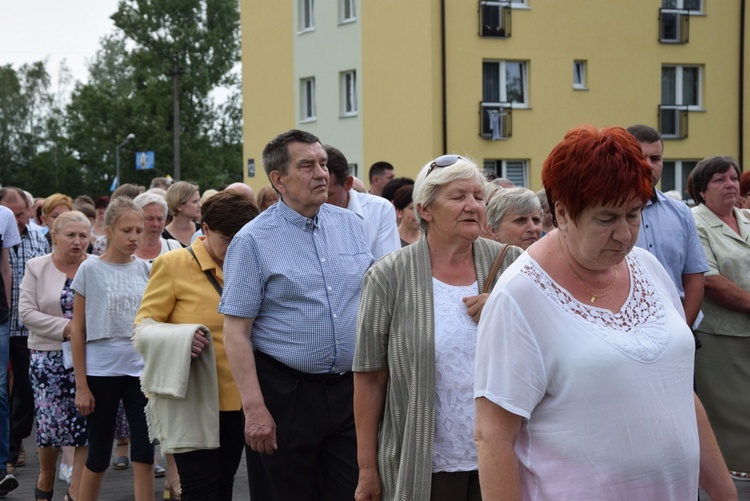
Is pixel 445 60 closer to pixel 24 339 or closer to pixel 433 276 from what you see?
pixel 24 339

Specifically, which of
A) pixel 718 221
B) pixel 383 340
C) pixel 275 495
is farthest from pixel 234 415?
pixel 718 221

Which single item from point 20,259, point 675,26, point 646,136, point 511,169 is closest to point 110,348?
point 20,259

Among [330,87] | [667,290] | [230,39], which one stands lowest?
[667,290]

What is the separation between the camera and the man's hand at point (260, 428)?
15.5 feet

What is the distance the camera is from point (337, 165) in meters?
6.83

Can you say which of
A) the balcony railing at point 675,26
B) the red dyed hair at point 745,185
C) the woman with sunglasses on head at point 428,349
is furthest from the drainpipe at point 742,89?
the woman with sunglasses on head at point 428,349

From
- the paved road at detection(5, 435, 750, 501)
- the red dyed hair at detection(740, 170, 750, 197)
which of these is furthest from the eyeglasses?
the red dyed hair at detection(740, 170, 750, 197)

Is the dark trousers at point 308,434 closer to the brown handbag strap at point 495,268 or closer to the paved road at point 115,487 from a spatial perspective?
the brown handbag strap at point 495,268

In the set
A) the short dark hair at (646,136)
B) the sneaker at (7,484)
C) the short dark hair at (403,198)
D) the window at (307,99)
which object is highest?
the window at (307,99)

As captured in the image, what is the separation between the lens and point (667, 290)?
10.2 feet

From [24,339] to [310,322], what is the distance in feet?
16.2

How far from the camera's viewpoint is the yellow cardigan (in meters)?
5.56

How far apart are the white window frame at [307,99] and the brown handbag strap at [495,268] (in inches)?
1181

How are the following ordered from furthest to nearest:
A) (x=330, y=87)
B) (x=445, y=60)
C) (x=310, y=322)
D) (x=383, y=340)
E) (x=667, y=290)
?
(x=330, y=87)
(x=445, y=60)
(x=310, y=322)
(x=383, y=340)
(x=667, y=290)
